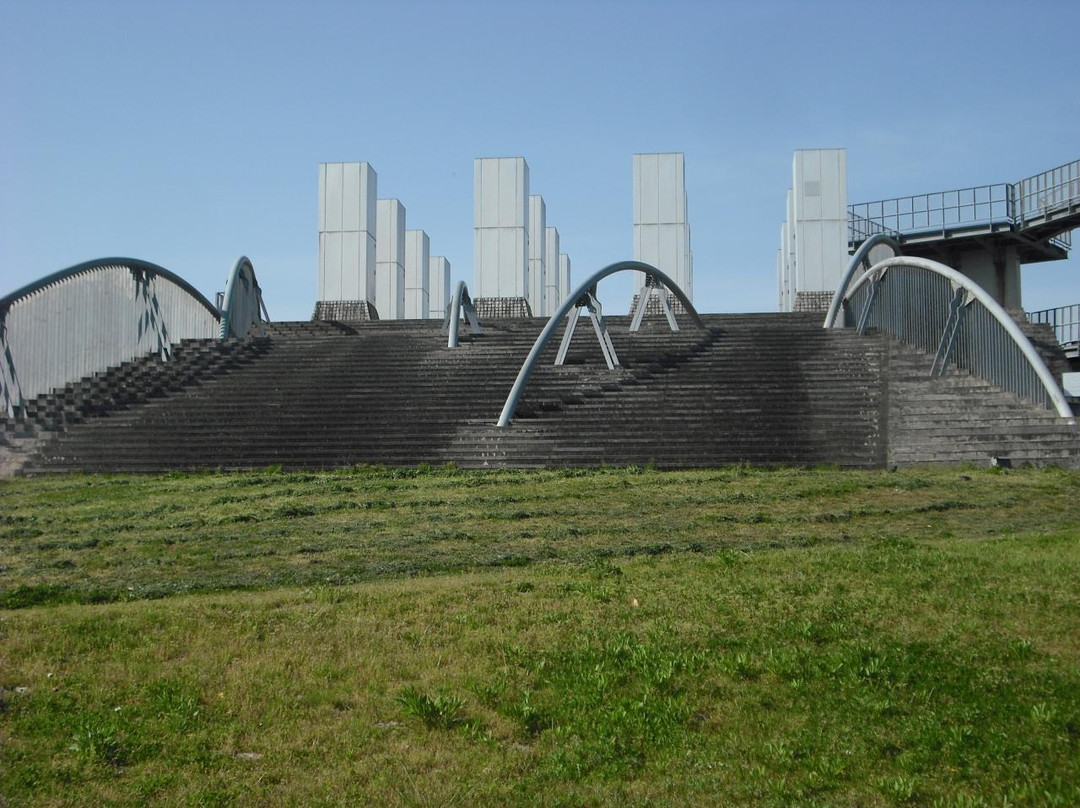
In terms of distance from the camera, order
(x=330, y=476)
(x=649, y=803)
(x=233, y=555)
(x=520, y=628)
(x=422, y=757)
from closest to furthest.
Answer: (x=649, y=803) → (x=422, y=757) → (x=520, y=628) → (x=233, y=555) → (x=330, y=476)

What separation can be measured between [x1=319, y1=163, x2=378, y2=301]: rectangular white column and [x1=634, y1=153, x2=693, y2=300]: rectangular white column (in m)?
8.81

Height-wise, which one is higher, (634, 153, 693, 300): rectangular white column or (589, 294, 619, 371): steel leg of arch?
(634, 153, 693, 300): rectangular white column

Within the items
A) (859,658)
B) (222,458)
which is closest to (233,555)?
(859,658)

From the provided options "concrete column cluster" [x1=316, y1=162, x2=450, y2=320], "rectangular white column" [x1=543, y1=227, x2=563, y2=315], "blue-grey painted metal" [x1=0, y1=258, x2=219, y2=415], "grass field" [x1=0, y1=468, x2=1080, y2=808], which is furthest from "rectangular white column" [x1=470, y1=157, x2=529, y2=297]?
"grass field" [x1=0, y1=468, x2=1080, y2=808]

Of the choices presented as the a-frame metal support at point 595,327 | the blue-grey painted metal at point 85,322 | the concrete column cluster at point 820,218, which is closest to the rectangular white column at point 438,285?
the concrete column cluster at point 820,218

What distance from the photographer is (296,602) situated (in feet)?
26.0

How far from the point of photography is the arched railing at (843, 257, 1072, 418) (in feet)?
59.2

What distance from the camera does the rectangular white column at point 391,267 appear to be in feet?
148

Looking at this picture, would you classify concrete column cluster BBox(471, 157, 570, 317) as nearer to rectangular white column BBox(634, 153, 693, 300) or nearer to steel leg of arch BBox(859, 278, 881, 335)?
rectangular white column BBox(634, 153, 693, 300)

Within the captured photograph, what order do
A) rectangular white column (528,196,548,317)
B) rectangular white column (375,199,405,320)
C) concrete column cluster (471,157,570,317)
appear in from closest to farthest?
concrete column cluster (471,157,570,317) < rectangular white column (375,199,405,320) < rectangular white column (528,196,548,317)

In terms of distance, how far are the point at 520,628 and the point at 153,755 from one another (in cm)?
251

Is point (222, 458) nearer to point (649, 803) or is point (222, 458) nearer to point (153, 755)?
point (153, 755)

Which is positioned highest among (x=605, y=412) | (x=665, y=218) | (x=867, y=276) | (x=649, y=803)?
(x=665, y=218)

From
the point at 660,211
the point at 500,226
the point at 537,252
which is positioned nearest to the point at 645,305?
the point at 660,211
